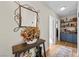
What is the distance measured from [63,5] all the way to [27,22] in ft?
2.12

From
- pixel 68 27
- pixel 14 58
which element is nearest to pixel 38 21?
pixel 68 27

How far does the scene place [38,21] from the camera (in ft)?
4.88

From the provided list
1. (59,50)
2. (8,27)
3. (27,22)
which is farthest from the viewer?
(59,50)

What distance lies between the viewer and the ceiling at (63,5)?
1376mm

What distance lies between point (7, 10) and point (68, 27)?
1063 millimetres

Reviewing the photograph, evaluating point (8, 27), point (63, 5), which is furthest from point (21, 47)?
point (63, 5)

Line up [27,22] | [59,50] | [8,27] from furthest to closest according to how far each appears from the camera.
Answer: [59,50]
[27,22]
[8,27]

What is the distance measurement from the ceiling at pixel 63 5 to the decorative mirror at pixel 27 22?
0.95 feet

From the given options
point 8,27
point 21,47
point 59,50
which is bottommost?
point 59,50

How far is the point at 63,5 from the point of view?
146 cm

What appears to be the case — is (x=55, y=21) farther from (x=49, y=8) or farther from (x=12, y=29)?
(x=12, y=29)

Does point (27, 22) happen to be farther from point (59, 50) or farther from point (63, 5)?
point (59, 50)

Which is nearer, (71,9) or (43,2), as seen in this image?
(43,2)

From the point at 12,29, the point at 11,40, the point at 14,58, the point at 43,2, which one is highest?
the point at 43,2
